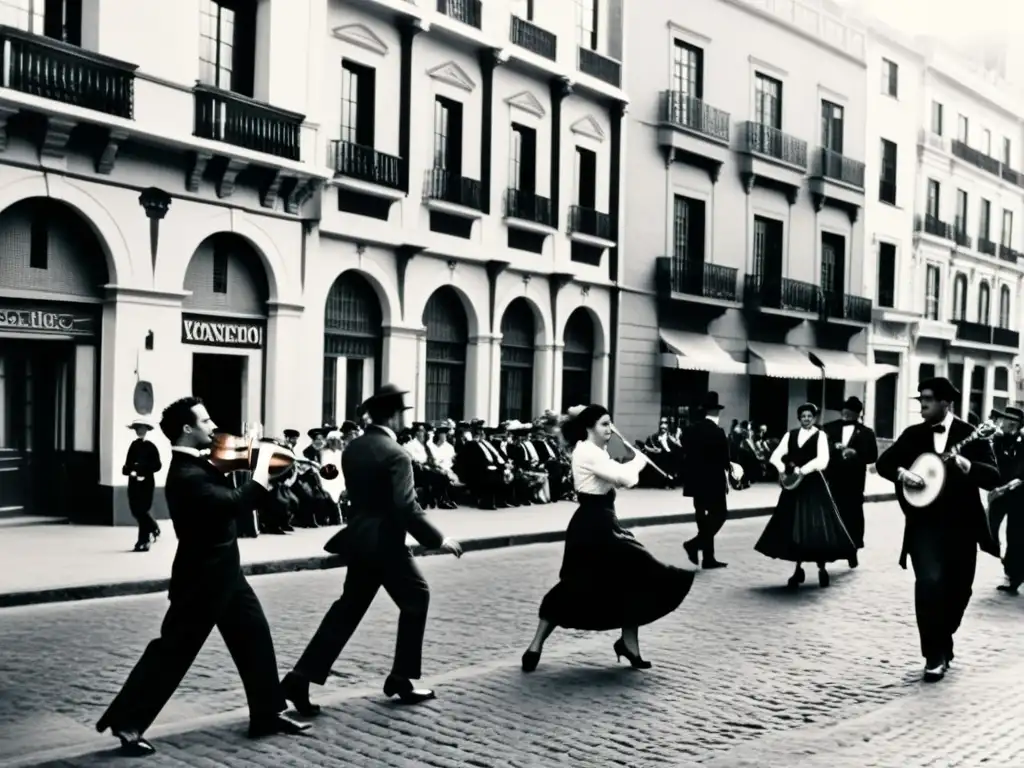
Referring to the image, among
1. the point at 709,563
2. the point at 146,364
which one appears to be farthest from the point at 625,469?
the point at 146,364

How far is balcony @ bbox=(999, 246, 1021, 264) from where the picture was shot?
48281 millimetres

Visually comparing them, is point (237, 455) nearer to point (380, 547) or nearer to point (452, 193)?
point (380, 547)

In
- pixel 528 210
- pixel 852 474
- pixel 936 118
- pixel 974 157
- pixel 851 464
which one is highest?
pixel 936 118

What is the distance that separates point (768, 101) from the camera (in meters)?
33.6

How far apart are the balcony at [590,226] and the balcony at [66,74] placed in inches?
457

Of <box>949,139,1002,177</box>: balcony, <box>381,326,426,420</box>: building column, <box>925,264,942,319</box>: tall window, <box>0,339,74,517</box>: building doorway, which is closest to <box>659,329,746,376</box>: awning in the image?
<box>381,326,426,420</box>: building column

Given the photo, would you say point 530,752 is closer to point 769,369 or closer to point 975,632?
point 975,632

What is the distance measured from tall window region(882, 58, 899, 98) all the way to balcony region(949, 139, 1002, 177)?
4381 millimetres

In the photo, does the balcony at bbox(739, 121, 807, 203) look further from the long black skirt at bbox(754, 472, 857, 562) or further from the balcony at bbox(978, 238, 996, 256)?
the long black skirt at bbox(754, 472, 857, 562)

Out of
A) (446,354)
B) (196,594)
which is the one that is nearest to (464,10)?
(446,354)

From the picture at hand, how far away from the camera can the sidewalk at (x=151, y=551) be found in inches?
466

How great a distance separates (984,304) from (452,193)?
29.9 metres

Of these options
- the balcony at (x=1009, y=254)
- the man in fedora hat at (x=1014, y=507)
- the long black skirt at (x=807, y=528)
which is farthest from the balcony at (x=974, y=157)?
the long black skirt at (x=807, y=528)

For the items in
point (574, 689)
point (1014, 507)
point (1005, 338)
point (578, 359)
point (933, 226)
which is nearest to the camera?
point (574, 689)
